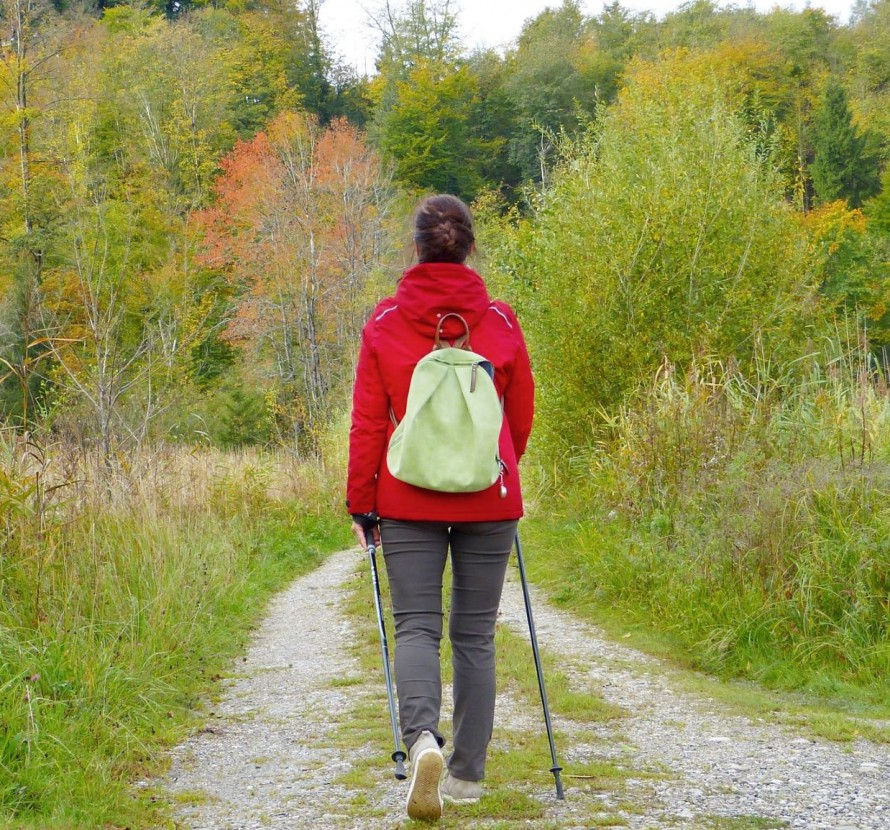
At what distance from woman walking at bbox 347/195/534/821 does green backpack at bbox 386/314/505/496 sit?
0.28ft

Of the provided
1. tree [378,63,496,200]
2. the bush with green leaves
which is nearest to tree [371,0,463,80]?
tree [378,63,496,200]

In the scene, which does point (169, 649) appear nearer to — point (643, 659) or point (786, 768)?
point (643, 659)

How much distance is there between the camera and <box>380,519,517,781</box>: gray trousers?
3398mm

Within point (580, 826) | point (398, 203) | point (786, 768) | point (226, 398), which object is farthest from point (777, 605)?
point (398, 203)

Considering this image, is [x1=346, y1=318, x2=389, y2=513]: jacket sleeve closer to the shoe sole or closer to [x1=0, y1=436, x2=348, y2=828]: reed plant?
the shoe sole

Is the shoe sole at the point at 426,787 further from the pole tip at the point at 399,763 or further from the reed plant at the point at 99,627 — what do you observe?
the reed plant at the point at 99,627

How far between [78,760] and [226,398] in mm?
23576

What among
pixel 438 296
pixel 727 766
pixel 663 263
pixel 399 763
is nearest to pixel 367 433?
pixel 438 296

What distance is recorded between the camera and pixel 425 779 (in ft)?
10.4

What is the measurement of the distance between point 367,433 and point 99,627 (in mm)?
2405

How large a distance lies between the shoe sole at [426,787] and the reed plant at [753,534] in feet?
9.85

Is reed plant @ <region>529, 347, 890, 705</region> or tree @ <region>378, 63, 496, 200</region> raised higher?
tree @ <region>378, 63, 496, 200</region>

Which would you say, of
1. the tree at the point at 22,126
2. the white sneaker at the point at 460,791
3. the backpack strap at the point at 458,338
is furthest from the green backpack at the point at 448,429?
the tree at the point at 22,126

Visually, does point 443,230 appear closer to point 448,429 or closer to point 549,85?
point 448,429
